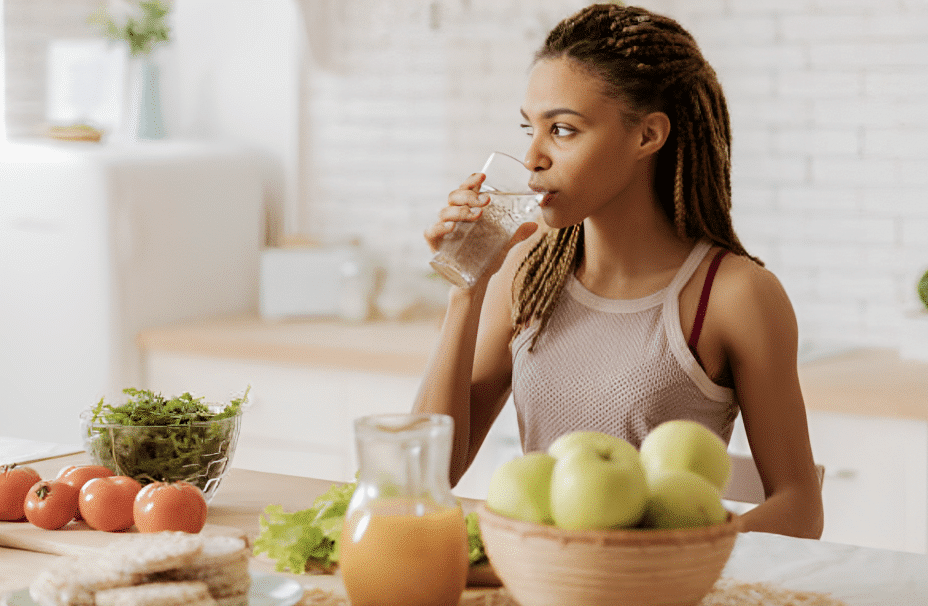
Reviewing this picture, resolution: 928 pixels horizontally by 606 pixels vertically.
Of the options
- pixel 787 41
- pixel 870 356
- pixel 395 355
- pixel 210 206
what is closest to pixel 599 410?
pixel 395 355

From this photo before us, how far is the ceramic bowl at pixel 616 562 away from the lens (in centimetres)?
90

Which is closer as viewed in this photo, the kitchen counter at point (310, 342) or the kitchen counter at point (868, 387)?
the kitchen counter at point (868, 387)

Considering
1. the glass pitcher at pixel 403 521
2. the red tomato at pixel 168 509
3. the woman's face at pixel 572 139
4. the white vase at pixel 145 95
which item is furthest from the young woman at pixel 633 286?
the white vase at pixel 145 95

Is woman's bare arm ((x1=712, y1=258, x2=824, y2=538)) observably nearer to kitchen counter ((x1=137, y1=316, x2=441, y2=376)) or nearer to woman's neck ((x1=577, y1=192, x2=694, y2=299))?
woman's neck ((x1=577, y1=192, x2=694, y2=299))

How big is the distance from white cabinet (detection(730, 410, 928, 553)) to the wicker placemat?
139cm

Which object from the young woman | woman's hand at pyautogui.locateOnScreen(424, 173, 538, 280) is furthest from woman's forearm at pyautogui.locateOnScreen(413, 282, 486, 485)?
woman's hand at pyautogui.locateOnScreen(424, 173, 538, 280)

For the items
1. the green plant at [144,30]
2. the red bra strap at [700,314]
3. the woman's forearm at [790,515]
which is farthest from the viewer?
the green plant at [144,30]

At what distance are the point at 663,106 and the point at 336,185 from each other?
222 cm

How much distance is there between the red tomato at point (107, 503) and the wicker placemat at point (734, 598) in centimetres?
29

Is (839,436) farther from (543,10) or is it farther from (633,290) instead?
(543,10)

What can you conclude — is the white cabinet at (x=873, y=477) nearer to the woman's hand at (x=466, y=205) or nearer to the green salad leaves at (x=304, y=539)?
the woman's hand at (x=466, y=205)

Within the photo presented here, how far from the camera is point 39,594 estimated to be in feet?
3.36

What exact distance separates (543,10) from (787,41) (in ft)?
2.28

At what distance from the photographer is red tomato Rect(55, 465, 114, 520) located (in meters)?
1.38
